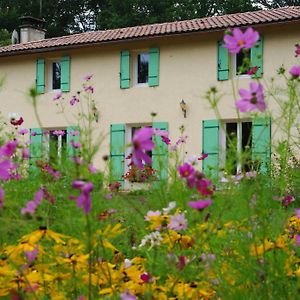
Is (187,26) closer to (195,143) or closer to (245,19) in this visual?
(245,19)

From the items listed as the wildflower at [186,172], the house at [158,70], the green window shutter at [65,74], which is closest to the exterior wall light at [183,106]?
the house at [158,70]

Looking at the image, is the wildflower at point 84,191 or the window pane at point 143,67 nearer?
the wildflower at point 84,191

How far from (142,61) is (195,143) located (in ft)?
8.25

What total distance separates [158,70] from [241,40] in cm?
1175

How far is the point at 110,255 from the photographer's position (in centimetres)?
244

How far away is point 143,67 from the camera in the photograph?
14.2 meters

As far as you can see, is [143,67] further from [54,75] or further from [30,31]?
[30,31]

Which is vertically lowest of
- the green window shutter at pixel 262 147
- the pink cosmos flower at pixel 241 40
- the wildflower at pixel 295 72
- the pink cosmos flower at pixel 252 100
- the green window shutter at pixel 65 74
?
the green window shutter at pixel 262 147

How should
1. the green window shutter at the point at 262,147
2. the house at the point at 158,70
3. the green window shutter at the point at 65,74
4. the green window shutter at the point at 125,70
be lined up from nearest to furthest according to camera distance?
the green window shutter at the point at 262,147
the house at the point at 158,70
the green window shutter at the point at 125,70
the green window shutter at the point at 65,74

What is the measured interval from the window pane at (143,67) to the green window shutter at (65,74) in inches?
68.2

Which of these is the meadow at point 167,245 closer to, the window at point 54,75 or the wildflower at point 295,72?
the wildflower at point 295,72

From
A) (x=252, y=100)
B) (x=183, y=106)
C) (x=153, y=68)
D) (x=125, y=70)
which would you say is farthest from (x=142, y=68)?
(x=252, y=100)

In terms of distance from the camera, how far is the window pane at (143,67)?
14.1 meters

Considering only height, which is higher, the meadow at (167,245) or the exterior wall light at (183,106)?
the exterior wall light at (183,106)
